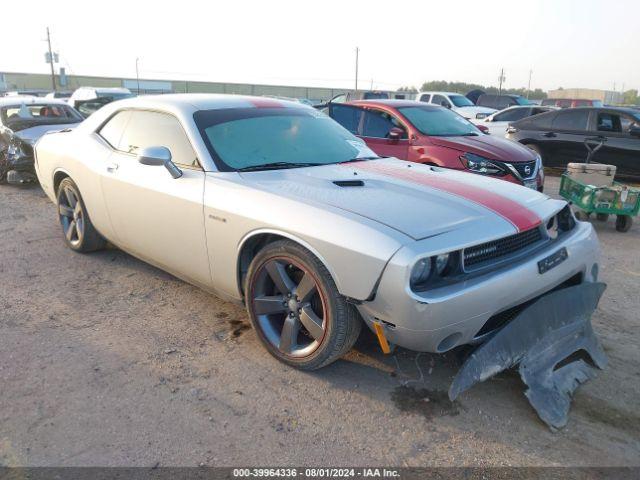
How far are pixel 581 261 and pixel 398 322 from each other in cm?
143

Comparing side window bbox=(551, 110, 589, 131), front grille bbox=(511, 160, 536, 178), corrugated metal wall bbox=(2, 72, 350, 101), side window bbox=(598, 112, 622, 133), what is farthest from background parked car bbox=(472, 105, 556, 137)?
corrugated metal wall bbox=(2, 72, 350, 101)

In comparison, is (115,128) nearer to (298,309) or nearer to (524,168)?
(298,309)

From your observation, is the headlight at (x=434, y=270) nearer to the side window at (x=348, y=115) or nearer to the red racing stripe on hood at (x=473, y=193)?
the red racing stripe on hood at (x=473, y=193)

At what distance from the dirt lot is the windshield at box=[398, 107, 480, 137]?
3876 mm

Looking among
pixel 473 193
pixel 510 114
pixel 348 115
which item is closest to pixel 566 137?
pixel 510 114

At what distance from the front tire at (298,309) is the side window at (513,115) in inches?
510

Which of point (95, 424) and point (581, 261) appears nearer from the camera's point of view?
point (95, 424)

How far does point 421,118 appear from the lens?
24.7ft

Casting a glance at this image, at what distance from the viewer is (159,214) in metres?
3.73

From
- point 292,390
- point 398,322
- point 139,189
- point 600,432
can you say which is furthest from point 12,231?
point 600,432

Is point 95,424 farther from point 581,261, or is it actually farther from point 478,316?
point 581,261

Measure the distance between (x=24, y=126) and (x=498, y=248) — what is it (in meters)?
9.02

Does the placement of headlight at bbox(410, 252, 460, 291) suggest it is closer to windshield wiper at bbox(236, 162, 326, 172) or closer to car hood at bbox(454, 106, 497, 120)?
windshield wiper at bbox(236, 162, 326, 172)

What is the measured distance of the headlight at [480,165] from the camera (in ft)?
21.6
